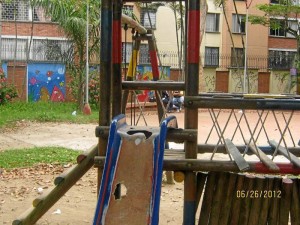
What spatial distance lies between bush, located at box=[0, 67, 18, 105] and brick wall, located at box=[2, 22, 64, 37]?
265 inches

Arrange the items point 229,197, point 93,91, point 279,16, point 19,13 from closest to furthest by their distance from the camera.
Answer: point 229,197 < point 93,91 < point 19,13 < point 279,16

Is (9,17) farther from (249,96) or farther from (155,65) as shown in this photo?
(249,96)

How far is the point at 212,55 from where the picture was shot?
35.6m

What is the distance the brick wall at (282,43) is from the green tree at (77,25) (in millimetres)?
20771

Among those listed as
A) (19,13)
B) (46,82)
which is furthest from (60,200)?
(19,13)

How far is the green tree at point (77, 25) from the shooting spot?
18667mm

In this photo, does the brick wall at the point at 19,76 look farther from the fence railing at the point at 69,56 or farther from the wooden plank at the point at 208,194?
the wooden plank at the point at 208,194

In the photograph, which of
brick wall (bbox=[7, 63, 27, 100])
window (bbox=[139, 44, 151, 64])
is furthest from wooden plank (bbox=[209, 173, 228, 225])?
window (bbox=[139, 44, 151, 64])

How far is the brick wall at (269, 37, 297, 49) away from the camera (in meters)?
38.5

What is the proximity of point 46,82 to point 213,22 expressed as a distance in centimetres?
1394

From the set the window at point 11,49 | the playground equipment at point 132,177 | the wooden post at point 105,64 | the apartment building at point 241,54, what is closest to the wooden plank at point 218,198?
the playground equipment at point 132,177

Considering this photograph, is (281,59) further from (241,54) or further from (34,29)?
(34,29)

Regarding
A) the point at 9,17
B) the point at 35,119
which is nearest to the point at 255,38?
the point at 9,17

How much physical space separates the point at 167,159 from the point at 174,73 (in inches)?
1003
